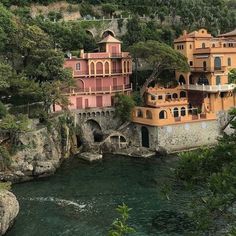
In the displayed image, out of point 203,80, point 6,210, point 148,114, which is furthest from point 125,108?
point 6,210

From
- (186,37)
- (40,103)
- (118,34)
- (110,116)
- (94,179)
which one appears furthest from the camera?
(118,34)

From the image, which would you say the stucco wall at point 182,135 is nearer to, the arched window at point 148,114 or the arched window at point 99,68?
the arched window at point 148,114

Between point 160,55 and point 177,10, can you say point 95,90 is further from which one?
point 177,10

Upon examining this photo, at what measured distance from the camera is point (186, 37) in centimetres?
6184

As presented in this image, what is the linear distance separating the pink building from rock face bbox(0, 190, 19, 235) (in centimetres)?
2573

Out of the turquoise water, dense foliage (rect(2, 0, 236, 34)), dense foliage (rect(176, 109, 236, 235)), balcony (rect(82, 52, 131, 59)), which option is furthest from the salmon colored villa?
dense foliage (rect(176, 109, 236, 235))

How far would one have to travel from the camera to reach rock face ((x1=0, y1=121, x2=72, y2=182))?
1658 inches

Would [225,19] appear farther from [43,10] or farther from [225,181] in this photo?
[225,181]

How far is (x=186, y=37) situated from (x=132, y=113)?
43.8ft

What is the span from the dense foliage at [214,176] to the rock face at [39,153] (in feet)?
83.9

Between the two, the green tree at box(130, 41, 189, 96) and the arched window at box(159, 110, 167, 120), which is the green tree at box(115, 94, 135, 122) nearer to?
the arched window at box(159, 110, 167, 120)

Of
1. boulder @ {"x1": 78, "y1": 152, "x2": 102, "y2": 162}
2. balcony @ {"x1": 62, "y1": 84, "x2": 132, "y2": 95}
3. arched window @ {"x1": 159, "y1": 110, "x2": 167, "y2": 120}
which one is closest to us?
boulder @ {"x1": 78, "y1": 152, "x2": 102, "y2": 162}

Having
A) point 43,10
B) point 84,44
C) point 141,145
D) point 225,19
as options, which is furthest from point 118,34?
point 141,145

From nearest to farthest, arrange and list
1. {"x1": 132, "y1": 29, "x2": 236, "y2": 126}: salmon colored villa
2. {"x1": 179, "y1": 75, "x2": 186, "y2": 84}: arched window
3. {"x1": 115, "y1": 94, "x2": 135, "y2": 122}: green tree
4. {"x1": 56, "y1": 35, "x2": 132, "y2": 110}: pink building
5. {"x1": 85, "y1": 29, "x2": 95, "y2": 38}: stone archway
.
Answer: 1. {"x1": 132, "y1": 29, "x2": 236, "y2": 126}: salmon colored villa
2. {"x1": 115, "y1": 94, "x2": 135, "y2": 122}: green tree
3. {"x1": 56, "y1": 35, "x2": 132, "y2": 110}: pink building
4. {"x1": 179, "y1": 75, "x2": 186, "y2": 84}: arched window
5. {"x1": 85, "y1": 29, "x2": 95, "y2": 38}: stone archway
